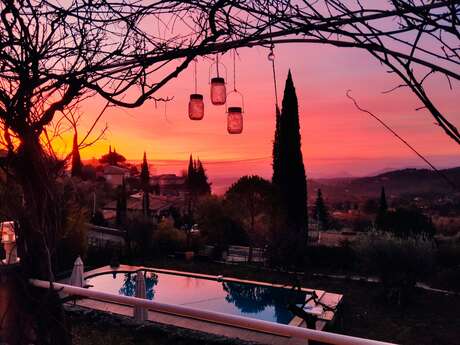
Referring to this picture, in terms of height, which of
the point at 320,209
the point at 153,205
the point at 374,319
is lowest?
the point at 374,319

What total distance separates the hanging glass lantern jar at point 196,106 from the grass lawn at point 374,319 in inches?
158

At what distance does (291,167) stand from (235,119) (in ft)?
41.6

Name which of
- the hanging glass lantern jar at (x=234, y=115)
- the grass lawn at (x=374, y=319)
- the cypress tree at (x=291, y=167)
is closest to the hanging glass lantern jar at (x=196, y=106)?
the hanging glass lantern jar at (x=234, y=115)

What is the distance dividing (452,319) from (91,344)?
24.1ft

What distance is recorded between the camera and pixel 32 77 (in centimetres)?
185

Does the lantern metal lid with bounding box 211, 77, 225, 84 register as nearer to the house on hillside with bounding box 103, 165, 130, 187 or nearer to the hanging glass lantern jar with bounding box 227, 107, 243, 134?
the hanging glass lantern jar with bounding box 227, 107, 243, 134

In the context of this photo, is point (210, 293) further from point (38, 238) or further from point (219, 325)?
point (38, 238)

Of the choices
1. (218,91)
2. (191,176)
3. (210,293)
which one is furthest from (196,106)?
(191,176)

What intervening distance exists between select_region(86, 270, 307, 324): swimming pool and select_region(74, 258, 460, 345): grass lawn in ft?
4.41

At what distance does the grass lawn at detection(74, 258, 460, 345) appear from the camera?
260 inches

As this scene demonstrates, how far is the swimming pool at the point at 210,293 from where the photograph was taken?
10.2 metres

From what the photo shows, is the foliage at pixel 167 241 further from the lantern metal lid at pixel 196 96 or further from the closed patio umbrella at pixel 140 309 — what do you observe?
the lantern metal lid at pixel 196 96

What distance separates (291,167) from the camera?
1636cm

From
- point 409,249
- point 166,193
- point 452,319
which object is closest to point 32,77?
point 452,319
